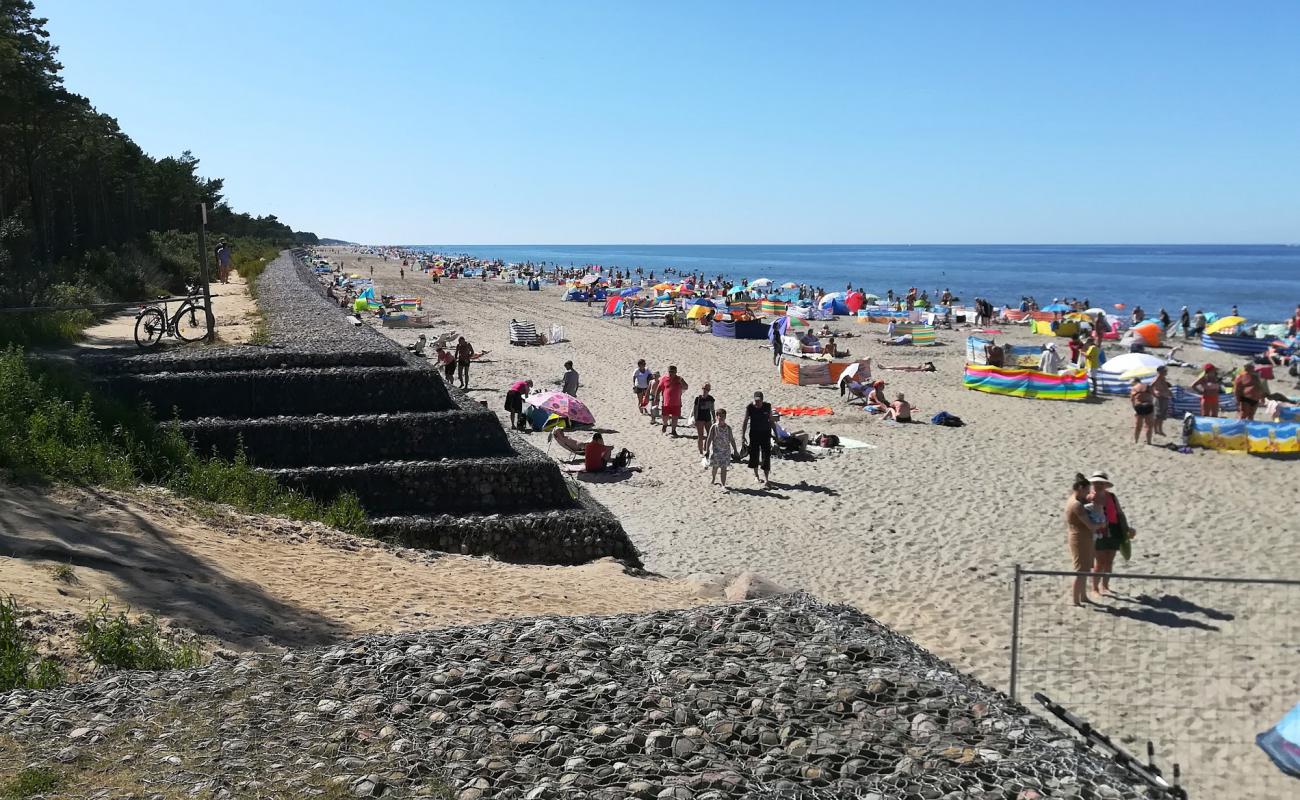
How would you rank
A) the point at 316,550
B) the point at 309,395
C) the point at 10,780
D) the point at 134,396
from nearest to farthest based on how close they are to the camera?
the point at 10,780 < the point at 316,550 < the point at 134,396 < the point at 309,395

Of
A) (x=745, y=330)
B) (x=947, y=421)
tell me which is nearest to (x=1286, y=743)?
(x=947, y=421)

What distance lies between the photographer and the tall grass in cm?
806

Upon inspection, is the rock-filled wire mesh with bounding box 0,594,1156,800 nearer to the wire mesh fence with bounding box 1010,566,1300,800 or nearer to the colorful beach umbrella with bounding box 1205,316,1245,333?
the wire mesh fence with bounding box 1010,566,1300,800

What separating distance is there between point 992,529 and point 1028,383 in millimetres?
10904

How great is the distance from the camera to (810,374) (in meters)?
22.4

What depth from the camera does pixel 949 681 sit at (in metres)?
4.75

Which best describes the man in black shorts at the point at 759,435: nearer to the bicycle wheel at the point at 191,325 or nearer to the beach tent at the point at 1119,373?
the bicycle wheel at the point at 191,325

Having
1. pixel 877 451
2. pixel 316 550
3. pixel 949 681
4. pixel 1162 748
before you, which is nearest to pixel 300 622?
pixel 316 550

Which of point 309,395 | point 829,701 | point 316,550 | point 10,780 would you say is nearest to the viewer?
point 10,780

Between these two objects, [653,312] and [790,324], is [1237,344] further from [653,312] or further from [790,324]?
[653,312]

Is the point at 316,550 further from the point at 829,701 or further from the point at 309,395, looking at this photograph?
the point at 829,701

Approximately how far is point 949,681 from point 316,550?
18.1 feet

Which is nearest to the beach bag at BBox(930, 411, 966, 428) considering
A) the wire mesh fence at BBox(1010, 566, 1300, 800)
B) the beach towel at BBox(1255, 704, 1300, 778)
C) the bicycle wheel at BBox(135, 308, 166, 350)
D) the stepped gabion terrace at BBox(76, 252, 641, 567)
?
the stepped gabion terrace at BBox(76, 252, 641, 567)

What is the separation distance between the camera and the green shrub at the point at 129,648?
4855 mm
